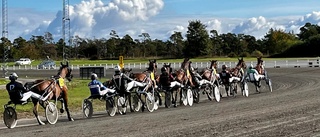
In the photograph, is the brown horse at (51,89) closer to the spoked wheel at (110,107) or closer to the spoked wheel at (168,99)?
the spoked wheel at (110,107)

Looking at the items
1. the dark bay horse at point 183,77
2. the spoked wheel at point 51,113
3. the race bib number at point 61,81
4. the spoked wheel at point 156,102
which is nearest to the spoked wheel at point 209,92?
the dark bay horse at point 183,77

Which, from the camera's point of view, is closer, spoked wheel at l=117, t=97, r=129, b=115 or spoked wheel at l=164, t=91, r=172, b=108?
spoked wheel at l=117, t=97, r=129, b=115

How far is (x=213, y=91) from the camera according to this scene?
77.7 feet

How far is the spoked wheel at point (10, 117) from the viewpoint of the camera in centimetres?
1545

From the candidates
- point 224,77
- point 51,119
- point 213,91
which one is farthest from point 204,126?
point 224,77

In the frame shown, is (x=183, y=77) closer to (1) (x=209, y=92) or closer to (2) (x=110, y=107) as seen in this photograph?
(1) (x=209, y=92)

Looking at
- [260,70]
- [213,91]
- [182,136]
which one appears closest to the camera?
[182,136]

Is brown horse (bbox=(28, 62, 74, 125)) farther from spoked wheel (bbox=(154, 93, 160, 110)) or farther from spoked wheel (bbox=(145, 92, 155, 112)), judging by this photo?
spoked wheel (bbox=(154, 93, 160, 110))

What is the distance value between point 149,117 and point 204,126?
3443 mm

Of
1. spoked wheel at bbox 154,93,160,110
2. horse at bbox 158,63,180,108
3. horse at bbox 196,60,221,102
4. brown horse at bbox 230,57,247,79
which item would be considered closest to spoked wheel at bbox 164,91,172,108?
horse at bbox 158,63,180,108

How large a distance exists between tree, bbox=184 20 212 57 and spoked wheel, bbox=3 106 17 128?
99.2 meters

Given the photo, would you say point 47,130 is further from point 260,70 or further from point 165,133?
point 260,70

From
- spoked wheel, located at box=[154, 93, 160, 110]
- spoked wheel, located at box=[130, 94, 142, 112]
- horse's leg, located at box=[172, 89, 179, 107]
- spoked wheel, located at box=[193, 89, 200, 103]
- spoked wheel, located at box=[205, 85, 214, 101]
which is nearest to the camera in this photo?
spoked wheel, located at box=[130, 94, 142, 112]

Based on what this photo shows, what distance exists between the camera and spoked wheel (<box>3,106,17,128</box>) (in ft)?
50.7
